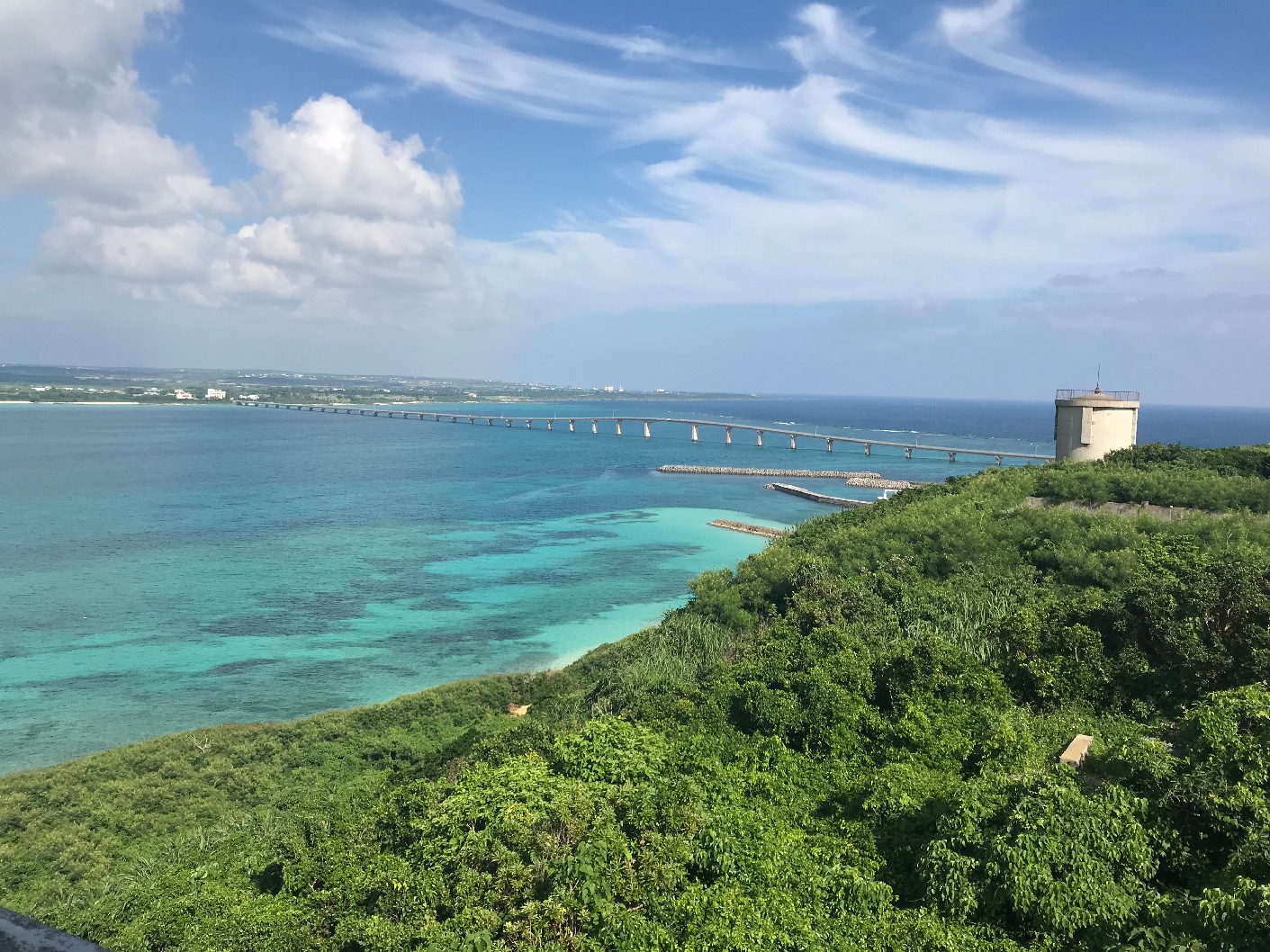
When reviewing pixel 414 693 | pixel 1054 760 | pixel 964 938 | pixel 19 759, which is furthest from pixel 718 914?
pixel 19 759

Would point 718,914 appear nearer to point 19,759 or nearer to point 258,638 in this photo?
point 19,759

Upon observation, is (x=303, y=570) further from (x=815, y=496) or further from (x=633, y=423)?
(x=633, y=423)

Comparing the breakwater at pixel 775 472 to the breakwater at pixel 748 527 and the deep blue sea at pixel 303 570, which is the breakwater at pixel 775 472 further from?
the breakwater at pixel 748 527

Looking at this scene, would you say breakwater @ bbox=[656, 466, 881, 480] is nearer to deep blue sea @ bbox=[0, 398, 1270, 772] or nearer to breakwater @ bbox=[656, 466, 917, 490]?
breakwater @ bbox=[656, 466, 917, 490]

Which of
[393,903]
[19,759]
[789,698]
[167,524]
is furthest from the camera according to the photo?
[167,524]

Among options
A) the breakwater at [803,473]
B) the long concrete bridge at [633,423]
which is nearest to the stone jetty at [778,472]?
the breakwater at [803,473]

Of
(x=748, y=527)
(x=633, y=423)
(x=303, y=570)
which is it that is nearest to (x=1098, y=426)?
(x=748, y=527)
